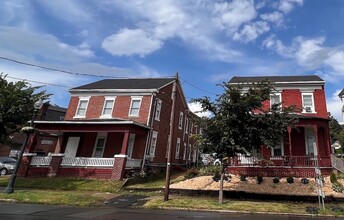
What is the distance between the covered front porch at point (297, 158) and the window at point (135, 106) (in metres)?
10.3

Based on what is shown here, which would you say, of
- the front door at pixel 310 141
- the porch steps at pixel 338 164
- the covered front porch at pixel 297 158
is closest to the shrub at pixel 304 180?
the covered front porch at pixel 297 158

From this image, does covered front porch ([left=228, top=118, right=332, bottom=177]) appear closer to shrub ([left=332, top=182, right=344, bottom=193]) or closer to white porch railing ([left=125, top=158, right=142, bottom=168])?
shrub ([left=332, top=182, right=344, bottom=193])

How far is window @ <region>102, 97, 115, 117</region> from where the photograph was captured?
27539mm

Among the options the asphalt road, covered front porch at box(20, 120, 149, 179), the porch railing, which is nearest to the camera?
the asphalt road

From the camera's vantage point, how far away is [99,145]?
26453 millimetres

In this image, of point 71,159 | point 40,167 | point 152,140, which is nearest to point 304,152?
point 152,140

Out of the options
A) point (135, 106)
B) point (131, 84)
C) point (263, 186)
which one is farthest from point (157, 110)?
point (263, 186)

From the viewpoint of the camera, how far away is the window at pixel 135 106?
26688 millimetres

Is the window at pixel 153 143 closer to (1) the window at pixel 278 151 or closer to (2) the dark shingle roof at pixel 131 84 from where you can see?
(2) the dark shingle roof at pixel 131 84

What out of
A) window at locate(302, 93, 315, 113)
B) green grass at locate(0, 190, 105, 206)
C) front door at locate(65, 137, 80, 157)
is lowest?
green grass at locate(0, 190, 105, 206)

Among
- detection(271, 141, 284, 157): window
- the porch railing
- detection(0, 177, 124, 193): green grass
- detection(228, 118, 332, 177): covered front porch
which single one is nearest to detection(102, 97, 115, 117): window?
detection(0, 177, 124, 193): green grass

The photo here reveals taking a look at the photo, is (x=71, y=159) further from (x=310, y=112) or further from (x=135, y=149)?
Result: (x=310, y=112)

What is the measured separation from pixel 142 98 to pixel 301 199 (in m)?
16.4

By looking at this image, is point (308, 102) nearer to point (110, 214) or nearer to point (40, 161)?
point (110, 214)
